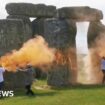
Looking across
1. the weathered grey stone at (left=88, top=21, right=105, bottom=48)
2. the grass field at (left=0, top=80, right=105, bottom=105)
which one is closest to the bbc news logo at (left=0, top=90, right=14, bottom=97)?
the grass field at (left=0, top=80, right=105, bottom=105)

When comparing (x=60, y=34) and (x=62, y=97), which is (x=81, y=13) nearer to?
(x=60, y=34)

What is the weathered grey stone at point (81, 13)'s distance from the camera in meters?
25.3

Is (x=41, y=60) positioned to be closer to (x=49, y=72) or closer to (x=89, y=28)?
(x=49, y=72)

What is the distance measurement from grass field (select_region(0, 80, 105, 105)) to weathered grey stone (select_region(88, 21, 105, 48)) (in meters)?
5.01

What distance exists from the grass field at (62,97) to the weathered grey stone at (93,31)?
5009 mm

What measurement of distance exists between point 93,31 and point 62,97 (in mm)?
8671

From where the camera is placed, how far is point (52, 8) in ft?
113

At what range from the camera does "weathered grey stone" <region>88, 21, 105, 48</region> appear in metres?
27.7

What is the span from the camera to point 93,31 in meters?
27.9

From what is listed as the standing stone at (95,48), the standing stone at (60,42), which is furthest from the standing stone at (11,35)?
the standing stone at (95,48)

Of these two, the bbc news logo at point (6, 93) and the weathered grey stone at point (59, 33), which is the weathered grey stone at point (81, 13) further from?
the bbc news logo at point (6, 93)

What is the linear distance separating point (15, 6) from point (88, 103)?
15998 mm

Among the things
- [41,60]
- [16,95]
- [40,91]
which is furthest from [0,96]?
[41,60]

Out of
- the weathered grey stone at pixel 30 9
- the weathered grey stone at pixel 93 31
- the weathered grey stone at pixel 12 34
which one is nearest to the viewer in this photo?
the weathered grey stone at pixel 12 34
